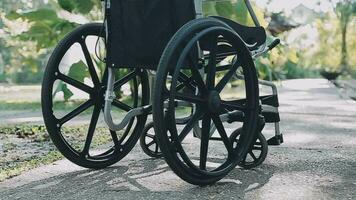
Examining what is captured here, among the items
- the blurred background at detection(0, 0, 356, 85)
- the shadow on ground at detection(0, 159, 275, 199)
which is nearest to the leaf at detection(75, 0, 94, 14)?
the blurred background at detection(0, 0, 356, 85)

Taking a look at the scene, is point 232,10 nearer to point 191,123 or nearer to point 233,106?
point 233,106

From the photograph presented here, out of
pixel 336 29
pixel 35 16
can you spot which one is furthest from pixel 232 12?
pixel 336 29

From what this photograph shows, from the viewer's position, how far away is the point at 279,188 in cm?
225

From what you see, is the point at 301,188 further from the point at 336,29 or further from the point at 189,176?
the point at 336,29

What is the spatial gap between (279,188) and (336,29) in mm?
25339

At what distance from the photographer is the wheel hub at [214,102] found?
228 centimetres

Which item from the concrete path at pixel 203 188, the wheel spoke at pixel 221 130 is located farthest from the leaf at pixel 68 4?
the wheel spoke at pixel 221 130

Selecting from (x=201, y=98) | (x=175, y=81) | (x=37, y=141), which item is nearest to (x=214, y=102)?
(x=201, y=98)

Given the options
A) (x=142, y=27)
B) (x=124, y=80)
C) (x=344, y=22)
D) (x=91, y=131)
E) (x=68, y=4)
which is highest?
(x=68, y=4)

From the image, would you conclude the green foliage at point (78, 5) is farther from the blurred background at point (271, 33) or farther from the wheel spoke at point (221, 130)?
the wheel spoke at point (221, 130)

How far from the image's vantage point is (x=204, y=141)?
2273 mm

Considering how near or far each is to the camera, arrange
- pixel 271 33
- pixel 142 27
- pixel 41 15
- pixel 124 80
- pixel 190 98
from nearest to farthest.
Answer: pixel 190 98, pixel 142 27, pixel 124 80, pixel 41 15, pixel 271 33

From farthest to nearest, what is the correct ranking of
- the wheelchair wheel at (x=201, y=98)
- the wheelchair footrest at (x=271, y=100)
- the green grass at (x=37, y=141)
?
the wheelchair footrest at (x=271, y=100) < the green grass at (x=37, y=141) < the wheelchair wheel at (x=201, y=98)

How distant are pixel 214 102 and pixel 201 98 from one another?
0.06 metres
